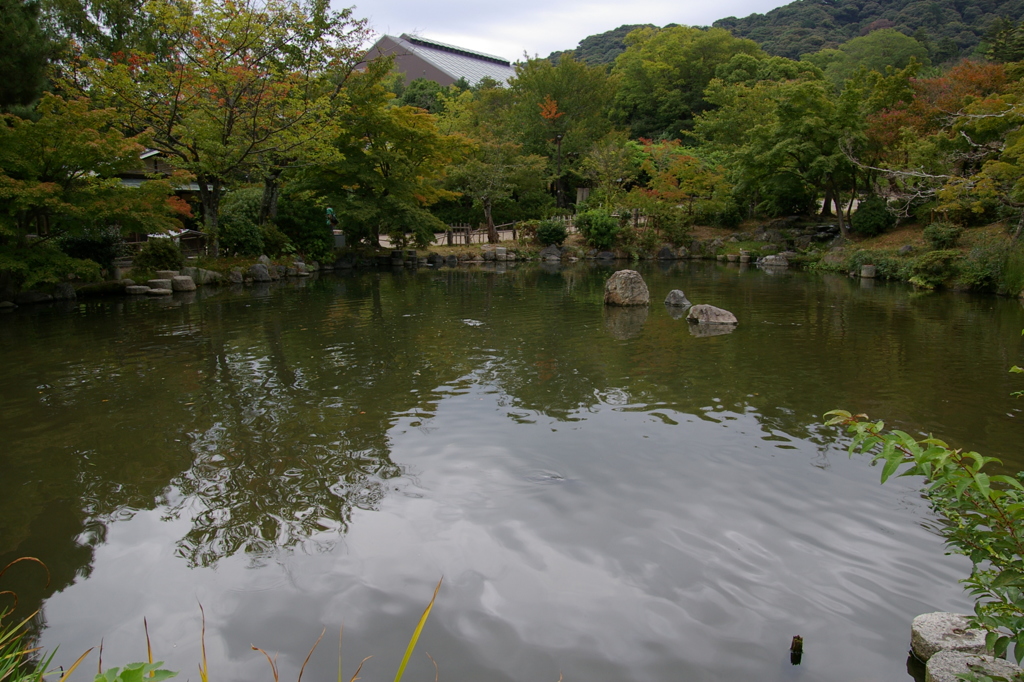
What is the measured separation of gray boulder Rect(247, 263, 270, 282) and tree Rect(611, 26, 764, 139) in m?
27.9

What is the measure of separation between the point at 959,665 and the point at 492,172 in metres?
27.9

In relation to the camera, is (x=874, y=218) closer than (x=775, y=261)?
Yes

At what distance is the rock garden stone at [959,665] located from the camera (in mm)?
2490

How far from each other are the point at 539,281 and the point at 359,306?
Answer: 7.13 meters

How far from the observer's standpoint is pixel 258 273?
19531mm

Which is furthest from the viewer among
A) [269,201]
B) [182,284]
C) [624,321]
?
[269,201]

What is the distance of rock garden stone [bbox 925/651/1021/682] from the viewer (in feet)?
8.17

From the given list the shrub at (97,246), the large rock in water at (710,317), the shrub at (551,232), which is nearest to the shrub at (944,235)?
the large rock in water at (710,317)

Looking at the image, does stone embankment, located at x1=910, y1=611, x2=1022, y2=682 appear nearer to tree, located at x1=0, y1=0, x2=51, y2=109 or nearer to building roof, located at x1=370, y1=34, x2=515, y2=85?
tree, located at x1=0, y1=0, x2=51, y2=109

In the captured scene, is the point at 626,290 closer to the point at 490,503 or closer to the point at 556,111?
the point at 490,503

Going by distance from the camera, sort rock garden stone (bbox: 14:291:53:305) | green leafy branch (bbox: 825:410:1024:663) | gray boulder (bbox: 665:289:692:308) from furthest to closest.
Answer: rock garden stone (bbox: 14:291:53:305), gray boulder (bbox: 665:289:692:308), green leafy branch (bbox: 825:410:1024:663)

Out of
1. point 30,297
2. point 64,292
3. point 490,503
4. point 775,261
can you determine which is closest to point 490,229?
point 775,261

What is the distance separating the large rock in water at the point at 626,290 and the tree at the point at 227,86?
37.3 ft

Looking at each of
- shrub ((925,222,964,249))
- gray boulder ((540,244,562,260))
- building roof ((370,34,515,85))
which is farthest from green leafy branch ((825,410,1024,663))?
building roof ((370,34,515,85))
